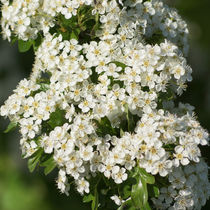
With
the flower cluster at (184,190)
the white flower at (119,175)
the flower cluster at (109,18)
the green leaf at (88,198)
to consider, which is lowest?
the flower cluster at (184,190)

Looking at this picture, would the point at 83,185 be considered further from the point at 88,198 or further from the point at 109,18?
the point at 109,18

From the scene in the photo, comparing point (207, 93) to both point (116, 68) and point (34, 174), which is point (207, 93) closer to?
point (34, 174)

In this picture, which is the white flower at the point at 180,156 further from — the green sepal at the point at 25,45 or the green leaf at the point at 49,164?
the green sepal at the point at 25,45

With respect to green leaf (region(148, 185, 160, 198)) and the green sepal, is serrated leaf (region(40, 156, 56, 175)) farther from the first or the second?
the green sepal

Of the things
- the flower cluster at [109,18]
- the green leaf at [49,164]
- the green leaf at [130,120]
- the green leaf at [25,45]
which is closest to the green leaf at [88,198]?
the green leaf at [49,164]

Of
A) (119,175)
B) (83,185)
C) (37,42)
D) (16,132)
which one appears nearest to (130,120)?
(119,175)

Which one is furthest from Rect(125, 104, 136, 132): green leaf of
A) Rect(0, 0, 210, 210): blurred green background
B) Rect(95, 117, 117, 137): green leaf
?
Rect(0, 0, 210, 210): blurred green background

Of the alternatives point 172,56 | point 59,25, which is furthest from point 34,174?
point 172,56
